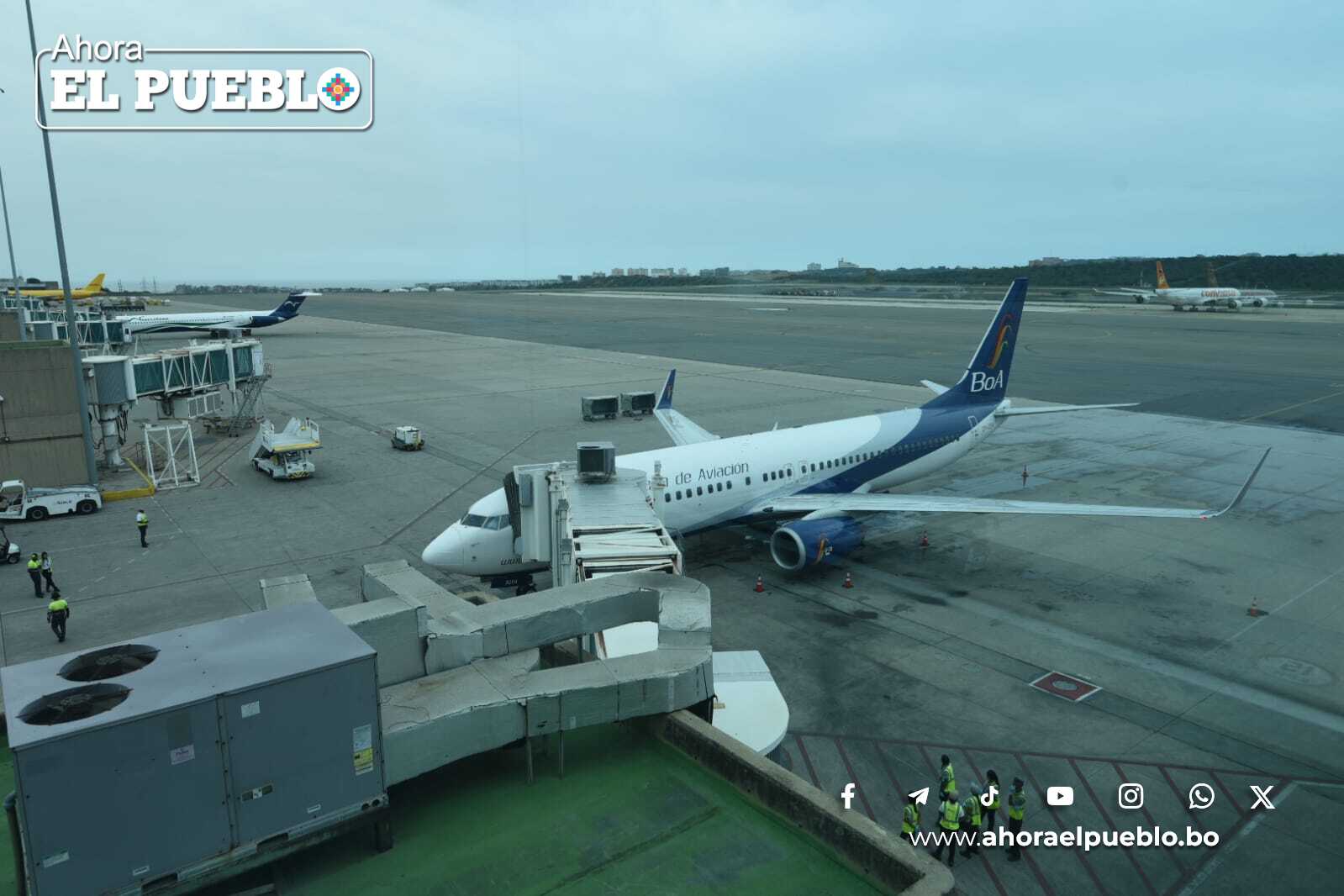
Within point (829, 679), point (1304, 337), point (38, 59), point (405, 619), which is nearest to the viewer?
point (405, 619)

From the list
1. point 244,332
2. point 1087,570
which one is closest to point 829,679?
point 1087,570

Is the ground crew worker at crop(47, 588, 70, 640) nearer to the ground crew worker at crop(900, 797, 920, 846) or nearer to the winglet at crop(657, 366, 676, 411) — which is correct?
the ground crew worker at crop(900, 797, 920, 846)

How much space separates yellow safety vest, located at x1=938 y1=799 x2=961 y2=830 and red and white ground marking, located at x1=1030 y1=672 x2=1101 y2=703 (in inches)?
292

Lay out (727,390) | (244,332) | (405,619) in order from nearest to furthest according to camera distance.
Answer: (405,619)
(727,390)
(244,332)

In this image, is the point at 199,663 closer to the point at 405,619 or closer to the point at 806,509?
the point at 405,619

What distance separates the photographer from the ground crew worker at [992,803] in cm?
1457

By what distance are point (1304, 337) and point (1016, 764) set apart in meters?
114

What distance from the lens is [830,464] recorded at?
32.2 meters

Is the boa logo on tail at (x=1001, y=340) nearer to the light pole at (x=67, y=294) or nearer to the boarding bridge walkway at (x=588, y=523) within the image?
the boarding bridge walkway at (x=588, y=523)

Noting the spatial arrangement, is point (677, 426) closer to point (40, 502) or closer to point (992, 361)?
point (992, 361)

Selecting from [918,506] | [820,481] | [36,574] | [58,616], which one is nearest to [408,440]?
[36,574]

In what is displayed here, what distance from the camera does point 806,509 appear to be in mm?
29516

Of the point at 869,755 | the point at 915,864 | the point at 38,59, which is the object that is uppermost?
the point at 38,59

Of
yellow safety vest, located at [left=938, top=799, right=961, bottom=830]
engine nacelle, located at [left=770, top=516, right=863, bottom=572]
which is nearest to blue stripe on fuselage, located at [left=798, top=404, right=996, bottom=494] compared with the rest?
engine nacelle, located at [left=770, top=516, right=863, bottom=572]
